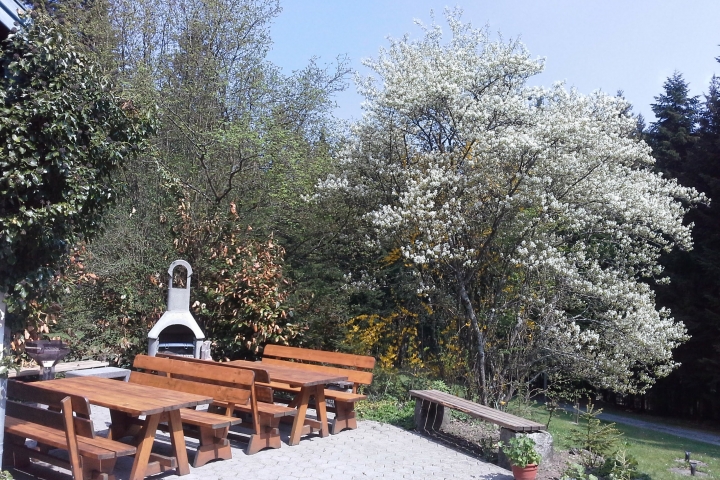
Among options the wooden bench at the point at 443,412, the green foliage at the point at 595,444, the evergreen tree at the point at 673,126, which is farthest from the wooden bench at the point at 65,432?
the evergreen tree at the point at 673,126

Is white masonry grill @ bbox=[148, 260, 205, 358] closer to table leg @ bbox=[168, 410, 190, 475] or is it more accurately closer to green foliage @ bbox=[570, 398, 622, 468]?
table leg @ bbox=[168, 410, 190, 475]


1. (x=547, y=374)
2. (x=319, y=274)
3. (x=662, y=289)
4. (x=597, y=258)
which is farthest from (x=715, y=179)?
(x=319, y=274)

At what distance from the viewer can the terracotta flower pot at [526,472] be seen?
6.39 metres

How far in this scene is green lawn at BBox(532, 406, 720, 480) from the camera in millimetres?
8648

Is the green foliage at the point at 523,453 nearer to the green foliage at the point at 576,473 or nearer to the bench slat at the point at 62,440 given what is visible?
the green foliage at the point at 576,473

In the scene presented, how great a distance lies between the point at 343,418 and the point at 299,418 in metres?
1.02

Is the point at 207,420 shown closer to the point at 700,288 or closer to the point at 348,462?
the point at 348,462

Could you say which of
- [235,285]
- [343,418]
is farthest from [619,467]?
[235,285]

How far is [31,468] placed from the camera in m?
5.87

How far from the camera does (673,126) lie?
24.0m

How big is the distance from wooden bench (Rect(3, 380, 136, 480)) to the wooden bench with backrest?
106 cm

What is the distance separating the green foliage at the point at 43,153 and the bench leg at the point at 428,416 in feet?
16.6

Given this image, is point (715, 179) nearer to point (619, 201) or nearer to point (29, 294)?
point (619, 201)

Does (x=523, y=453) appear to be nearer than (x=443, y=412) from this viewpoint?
Yes
